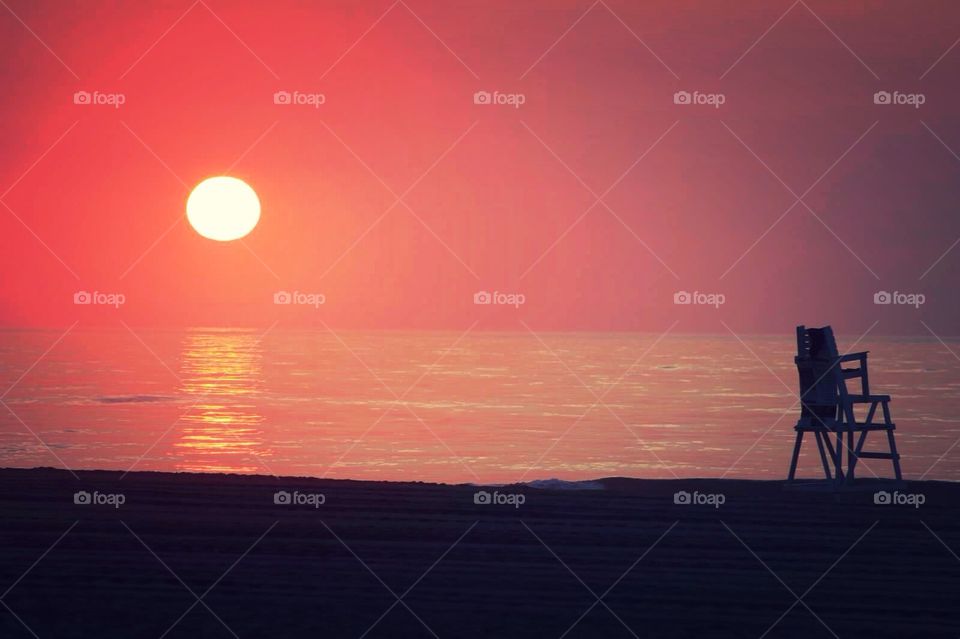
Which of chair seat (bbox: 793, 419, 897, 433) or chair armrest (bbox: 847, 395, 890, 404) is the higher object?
chair armrest (bbox: 847, 395, 890, 404)

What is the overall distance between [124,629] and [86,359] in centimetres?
4191

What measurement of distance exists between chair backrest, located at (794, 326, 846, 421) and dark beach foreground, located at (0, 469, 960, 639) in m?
0.82

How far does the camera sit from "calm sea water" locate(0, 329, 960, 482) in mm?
14633

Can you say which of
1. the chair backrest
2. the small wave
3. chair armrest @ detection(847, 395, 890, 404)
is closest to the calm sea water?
the small wave

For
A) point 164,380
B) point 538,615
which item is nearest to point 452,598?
point 538,615

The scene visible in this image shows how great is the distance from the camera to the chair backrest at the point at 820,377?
1030 centimetres

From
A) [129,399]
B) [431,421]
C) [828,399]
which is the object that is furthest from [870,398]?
[129,399]

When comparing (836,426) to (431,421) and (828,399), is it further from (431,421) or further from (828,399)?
(431,421)

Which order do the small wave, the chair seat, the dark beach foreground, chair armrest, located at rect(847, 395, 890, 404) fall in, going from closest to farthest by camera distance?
the dark beach foreground → the chair seat → chair armrest, located at rect(847, 395, 890, 404) → the small wave

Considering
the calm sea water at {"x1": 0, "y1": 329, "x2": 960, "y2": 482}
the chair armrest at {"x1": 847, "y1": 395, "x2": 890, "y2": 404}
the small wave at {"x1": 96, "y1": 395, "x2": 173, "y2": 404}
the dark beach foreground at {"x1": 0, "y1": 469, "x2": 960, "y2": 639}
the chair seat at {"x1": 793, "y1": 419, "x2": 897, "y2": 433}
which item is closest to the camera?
the dark beach foreground at {"x1": 0, "y1": 469, "x2": 960, "y2": 639}

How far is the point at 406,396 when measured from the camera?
27.2 m

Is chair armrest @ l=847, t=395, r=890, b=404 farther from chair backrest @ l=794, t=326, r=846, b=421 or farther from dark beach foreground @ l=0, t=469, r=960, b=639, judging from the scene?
dark beach foreground @ l=0, t=469, r=960, b=639

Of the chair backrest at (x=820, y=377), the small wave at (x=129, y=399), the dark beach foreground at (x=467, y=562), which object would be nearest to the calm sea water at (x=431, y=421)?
the small wave at (x=129, y=399)

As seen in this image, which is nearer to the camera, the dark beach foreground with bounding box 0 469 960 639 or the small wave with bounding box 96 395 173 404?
the dark beach foreground with bounding box 0 469 960 639
